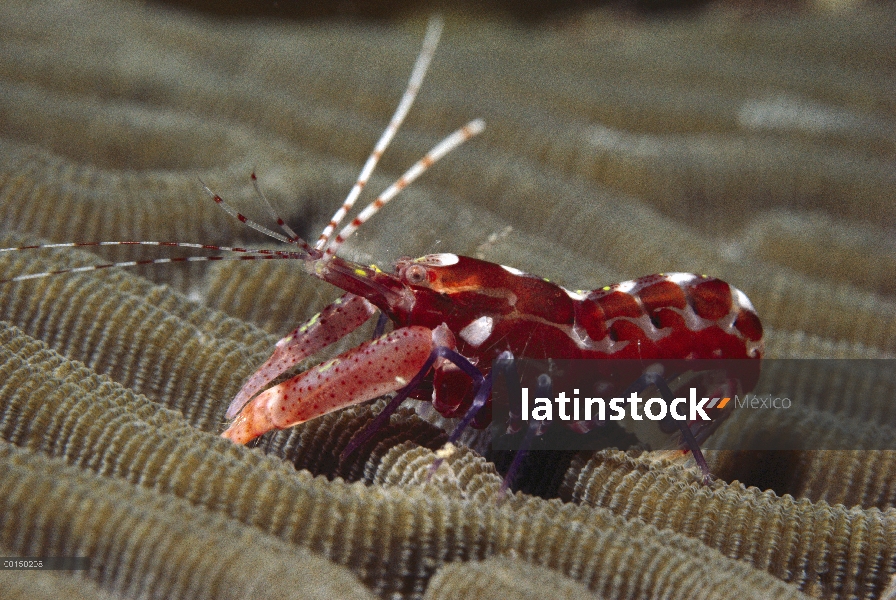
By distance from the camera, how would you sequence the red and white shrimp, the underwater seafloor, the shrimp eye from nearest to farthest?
the underwater seafloor < the red and white shrimp < the shrimp eye

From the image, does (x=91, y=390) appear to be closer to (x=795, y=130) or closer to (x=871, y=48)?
(x=795, y=130)

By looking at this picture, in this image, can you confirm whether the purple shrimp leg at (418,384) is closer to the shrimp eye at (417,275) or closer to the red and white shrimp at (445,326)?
the red and white shrimp at (445,326)

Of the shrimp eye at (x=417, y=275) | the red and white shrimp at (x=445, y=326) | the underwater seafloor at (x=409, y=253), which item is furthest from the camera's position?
the shrimp eye at (x=417, y=275)

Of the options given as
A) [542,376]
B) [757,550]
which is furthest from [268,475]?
[757,550]

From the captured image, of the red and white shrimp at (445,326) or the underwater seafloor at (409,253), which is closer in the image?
the underwater seafloor at (409,253)

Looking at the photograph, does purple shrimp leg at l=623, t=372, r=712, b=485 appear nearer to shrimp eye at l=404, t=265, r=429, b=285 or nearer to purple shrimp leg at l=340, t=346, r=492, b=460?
purple shrimp leg at l=340, t=346, r=492, b=460

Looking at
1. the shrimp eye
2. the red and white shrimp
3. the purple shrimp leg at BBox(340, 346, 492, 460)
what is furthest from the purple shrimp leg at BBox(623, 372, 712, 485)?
the shrimp eye

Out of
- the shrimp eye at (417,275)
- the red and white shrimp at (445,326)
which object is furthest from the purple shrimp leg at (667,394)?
the shrimp eye at (417,275)

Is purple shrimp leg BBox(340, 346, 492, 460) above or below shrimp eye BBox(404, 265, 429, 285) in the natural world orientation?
below
